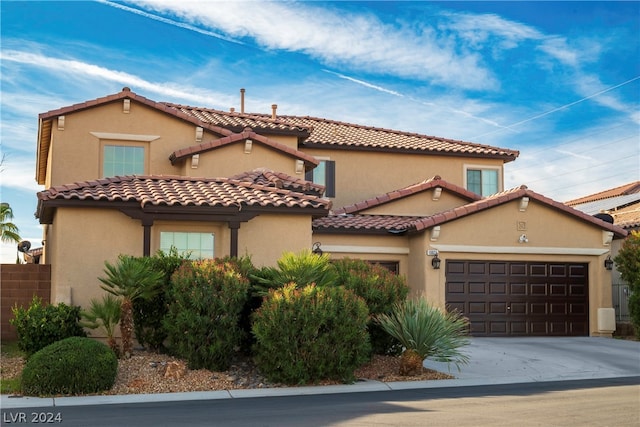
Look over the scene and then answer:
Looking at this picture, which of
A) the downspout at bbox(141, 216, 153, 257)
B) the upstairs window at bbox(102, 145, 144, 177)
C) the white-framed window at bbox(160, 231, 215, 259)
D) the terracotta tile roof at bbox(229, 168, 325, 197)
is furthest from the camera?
the upstairs window at bbox(102, 145, 144, 177)

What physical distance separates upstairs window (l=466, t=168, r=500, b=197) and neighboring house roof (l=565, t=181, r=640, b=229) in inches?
186

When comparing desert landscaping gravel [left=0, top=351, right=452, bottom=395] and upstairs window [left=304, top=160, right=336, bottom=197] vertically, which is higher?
upstairs window [left=304, top=160, right=336, bottom=197]

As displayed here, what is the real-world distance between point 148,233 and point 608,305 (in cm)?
1414

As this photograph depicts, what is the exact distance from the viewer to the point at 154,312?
55.5ft

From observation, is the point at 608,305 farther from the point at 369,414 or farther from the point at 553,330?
the point at 369,414

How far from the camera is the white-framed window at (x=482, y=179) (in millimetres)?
31391

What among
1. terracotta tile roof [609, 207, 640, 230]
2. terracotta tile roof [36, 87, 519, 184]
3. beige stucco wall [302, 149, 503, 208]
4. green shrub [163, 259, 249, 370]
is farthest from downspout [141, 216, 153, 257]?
terracotta tile roof [609, 207, 640, 230]

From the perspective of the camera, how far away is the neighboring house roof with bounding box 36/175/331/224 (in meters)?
18.3

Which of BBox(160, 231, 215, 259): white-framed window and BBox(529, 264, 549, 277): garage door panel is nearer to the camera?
BBox(160, 231, 215, 259): white-framed window

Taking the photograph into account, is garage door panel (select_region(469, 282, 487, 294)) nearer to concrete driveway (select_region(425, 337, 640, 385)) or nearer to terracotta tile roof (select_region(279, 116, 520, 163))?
concrete driveway (select_region(425, 337, 640, 385))

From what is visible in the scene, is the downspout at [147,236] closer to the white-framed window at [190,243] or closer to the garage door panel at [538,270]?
the white-framed window at [190,243]

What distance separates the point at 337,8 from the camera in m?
21.9

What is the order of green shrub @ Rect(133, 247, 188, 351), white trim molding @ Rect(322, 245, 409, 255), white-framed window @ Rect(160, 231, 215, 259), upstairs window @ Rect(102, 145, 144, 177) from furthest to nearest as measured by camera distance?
upstairs window @ Rect(102, 145, 144, 177) < white trim molding @ Rect(322, 245, 409, 255) < white-framed window @ Rect(160, 231, 215, 259) < green shrub @ Rect(133, 247, 188, 351)

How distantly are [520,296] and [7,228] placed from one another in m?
30.5
